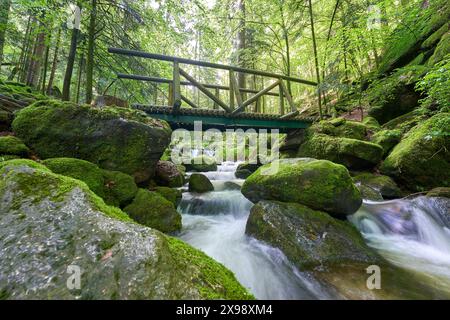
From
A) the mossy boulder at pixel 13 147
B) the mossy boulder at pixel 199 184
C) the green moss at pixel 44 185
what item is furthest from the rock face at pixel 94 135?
the green moss at pixel 44 185

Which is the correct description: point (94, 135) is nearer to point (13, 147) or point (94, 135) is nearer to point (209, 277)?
point (13, 147)

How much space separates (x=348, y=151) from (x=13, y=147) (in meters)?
8.16

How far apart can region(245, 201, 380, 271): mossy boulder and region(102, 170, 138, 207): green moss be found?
2296mm

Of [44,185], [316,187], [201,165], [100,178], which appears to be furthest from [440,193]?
[201,165]

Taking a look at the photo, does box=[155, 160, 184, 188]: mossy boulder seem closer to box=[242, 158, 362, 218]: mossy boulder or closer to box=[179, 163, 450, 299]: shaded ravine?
box=[179, 163, 450, 299]: shaded ravine

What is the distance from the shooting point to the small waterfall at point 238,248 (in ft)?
9.82

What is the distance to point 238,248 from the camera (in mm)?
4008

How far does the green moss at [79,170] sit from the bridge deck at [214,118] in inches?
114

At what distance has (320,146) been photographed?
27.3ft

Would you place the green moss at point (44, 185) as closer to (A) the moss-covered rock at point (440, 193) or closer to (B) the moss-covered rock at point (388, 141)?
(A) the moss-covered rock at point (440, 193)

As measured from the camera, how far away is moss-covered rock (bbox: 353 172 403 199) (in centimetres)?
625
